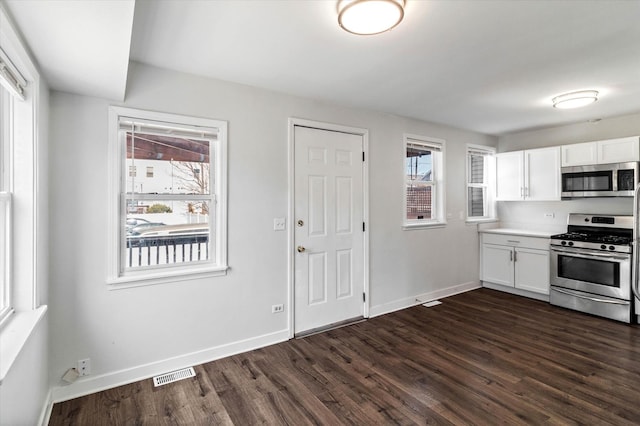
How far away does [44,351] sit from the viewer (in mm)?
2123

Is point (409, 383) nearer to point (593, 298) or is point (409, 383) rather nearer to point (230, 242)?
point (230, 242)

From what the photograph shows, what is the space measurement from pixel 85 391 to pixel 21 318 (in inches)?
34.9

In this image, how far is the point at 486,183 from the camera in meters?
5.33

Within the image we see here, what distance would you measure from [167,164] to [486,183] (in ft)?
15.7

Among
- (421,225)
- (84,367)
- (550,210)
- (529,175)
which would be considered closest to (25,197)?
(84,367)

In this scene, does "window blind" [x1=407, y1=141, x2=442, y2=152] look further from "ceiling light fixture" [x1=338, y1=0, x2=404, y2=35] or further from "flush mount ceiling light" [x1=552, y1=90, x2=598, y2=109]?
"ceiling light fixture" [x1=338, y1=0, x2=404, y2=35]

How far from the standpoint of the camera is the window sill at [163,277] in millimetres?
2473

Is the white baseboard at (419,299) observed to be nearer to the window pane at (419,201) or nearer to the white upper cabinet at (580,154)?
the window pane at (419,201)

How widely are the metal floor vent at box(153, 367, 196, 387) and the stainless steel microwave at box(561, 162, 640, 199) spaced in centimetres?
495

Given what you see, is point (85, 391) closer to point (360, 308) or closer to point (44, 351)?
point (44, 351)

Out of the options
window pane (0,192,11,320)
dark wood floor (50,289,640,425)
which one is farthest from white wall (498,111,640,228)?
window pane (0,192,11,320)

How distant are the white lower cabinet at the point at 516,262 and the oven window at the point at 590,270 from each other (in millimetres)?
226

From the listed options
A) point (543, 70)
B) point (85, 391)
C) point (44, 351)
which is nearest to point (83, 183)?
point (44, 351)

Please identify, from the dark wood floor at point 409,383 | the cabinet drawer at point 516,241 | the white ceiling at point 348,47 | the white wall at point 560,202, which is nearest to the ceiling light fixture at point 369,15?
the white ceiling at point 348,47
